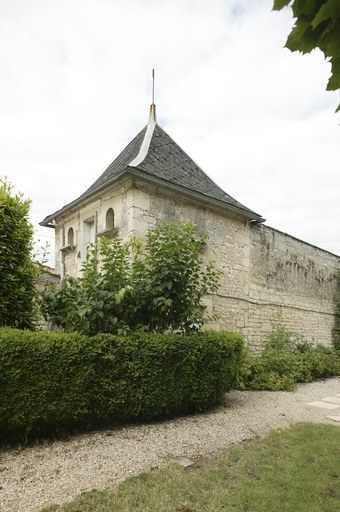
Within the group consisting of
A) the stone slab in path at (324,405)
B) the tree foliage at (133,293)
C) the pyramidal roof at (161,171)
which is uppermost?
Answer: the pyramidal roof at (161,171)

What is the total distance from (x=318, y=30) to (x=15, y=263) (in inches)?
162

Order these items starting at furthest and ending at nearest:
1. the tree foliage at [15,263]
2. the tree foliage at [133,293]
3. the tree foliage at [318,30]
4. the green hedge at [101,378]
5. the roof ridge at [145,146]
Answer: the roof ridge at [145,146] < the tree foliage at [133,293] < the tree foliage at [15,263] < the green hedge at [101,378] < the tree foliage at [318,30]

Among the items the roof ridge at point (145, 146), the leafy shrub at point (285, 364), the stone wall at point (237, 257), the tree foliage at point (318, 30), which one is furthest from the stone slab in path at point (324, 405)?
the tree foliage at point (318, 30)

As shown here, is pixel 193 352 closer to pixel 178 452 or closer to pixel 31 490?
pixel 178 452

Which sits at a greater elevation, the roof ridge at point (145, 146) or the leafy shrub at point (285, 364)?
the roof ridge at point (145, 146)

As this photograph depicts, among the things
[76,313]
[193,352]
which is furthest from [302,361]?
[76,313]

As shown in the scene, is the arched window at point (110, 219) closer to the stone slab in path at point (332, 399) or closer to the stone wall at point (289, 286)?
the stone wall at point (289, 286)

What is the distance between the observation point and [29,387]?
361 centimetres

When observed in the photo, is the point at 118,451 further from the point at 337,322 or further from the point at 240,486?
the point at 337,322

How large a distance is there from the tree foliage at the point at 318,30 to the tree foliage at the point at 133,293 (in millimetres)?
3379

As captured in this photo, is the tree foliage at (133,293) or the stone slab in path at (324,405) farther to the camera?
the stone slab in path at (324,405)

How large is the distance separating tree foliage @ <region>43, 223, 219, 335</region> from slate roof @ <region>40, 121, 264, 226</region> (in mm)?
2121

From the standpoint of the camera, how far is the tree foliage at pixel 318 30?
1.42m

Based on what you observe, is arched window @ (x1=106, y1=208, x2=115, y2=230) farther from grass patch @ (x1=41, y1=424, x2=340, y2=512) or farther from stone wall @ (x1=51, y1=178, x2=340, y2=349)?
grass patch @ (x1=41, y1=424, x2=340, y2=512)
